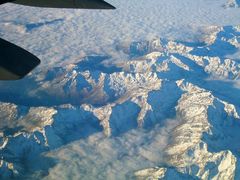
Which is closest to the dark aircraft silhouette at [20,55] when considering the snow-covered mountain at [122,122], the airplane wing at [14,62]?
the airplane wing at [14,62]

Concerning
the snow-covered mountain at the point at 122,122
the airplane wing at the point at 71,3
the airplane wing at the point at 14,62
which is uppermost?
the airplane wing at the point at 71,3

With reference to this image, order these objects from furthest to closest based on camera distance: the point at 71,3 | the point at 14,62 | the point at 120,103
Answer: the point at 120,103 → the point at 71,3 → the point at 14,62

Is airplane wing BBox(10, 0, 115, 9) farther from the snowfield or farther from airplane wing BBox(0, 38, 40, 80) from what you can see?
the snowfield

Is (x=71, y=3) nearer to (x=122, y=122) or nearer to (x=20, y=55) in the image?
(x=20, y=55)

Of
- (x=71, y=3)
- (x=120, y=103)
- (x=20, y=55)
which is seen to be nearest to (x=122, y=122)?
(x=120, y=103)

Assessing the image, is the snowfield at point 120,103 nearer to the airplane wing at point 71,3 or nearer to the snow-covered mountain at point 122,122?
the snow-covered mountain at point 122,122

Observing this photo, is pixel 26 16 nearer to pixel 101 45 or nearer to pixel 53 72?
pixel 101 45

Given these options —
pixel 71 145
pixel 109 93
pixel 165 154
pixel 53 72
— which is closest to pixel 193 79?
pixel 109 93
